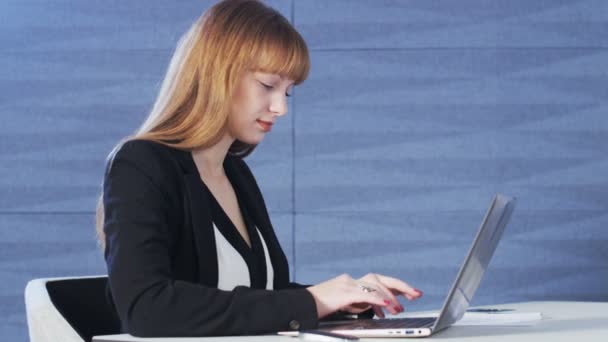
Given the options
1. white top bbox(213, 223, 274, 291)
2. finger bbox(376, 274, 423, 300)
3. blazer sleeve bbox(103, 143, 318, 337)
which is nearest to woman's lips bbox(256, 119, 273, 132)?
white top bbox(213, 223, 274, 291)

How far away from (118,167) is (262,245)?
499 millimetres

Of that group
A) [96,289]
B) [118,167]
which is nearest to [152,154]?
[118,167]

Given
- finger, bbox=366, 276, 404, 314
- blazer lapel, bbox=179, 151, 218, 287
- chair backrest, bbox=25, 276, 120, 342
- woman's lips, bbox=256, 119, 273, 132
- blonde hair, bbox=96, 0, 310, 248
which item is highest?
blonde hair, bbox=96, 0, 310, 248

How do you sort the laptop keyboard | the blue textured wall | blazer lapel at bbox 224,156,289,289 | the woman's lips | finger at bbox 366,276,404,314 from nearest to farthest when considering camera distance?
the laptop keyboard, finger at bbox 366,276,404,314, the woman's lips, blazer lapel at bbox 224,156,289,289, the blue textured wall

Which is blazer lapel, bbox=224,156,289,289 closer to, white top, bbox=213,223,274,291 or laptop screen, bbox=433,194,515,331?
white top, bbox=213,223,274,291

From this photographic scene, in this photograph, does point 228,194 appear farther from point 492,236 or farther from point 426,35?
point 426,35

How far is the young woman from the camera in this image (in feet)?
5.12

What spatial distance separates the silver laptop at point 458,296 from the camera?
4.76 feet

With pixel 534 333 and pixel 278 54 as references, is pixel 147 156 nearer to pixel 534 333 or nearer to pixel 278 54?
pixel 278 54

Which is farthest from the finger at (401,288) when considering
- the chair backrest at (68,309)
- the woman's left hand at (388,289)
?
the chair backrest at (68,309)

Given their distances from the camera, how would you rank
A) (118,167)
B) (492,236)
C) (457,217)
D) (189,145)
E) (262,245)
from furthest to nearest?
(457,217)
(262,245)
(189,145)
(118,167)
(492,236)

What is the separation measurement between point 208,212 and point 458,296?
1.90ft

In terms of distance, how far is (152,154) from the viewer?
5.87 ft

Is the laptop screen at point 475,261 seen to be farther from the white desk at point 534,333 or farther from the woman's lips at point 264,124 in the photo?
the woman's lips at point 264,124
